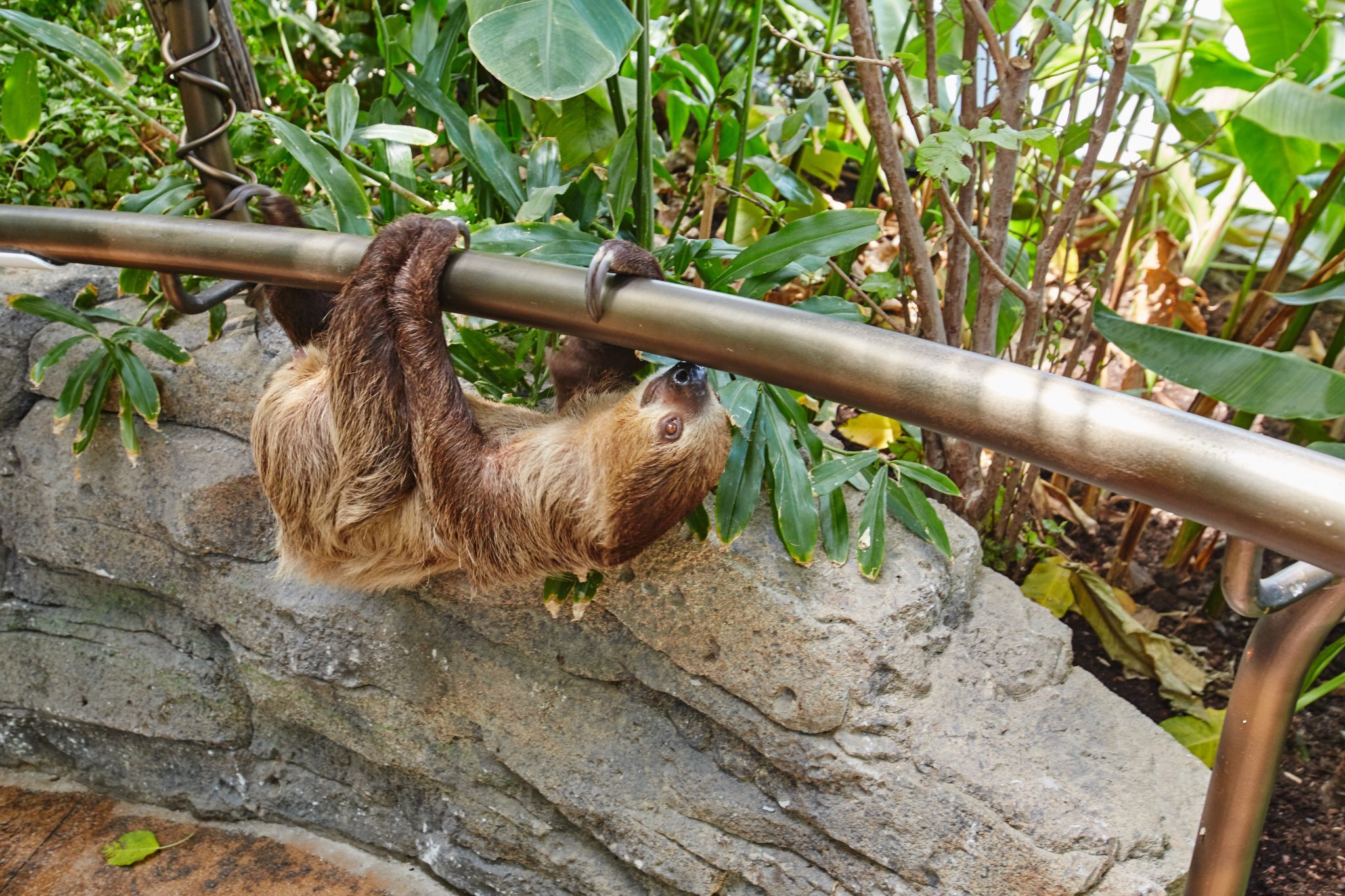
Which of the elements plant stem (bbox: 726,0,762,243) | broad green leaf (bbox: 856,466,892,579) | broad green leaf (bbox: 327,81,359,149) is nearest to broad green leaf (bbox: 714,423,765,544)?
broad green leaf (bbox: 856,466,892,579)

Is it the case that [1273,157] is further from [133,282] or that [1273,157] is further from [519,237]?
[133,282]

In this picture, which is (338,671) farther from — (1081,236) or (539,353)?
(1081,236)

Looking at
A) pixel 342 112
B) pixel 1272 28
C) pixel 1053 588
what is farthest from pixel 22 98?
pixel 1272 28

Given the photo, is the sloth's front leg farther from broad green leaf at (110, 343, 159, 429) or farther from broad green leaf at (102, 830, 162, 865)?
broad green leaf at (102, 830, 162, 865)

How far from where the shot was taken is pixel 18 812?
297 cm

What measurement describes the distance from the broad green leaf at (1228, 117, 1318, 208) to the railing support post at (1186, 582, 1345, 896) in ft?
7.80

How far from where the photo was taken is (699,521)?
2043 mm

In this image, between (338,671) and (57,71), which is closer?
(338,671)

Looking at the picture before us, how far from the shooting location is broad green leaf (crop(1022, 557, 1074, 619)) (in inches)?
119

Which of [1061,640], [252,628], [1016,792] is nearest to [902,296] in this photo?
[1061,640]

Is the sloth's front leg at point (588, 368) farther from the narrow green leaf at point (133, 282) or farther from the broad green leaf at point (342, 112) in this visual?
the narrow green leaf at point (133, 282)

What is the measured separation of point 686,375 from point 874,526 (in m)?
0.61

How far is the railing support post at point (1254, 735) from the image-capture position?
1.02 meters

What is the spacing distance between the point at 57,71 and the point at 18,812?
256 cm
